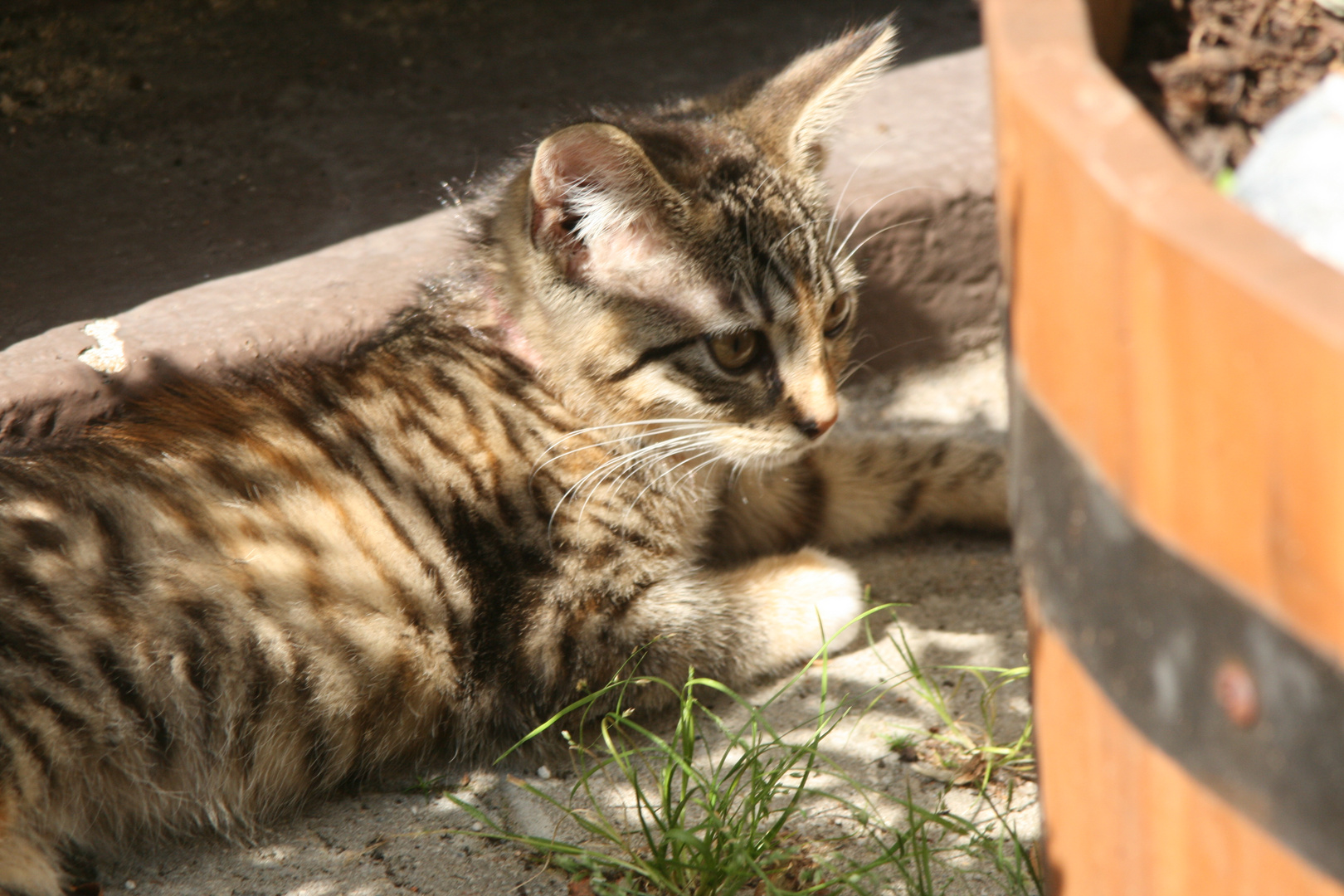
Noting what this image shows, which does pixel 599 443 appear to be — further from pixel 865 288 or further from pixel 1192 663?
pixel 1192 663

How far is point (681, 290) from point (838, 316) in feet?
1.39

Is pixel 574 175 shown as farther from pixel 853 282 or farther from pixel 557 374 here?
pixel 853 282

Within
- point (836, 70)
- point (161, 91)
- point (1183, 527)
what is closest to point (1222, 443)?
point (1183, 527)

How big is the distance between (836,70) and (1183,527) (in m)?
1.89

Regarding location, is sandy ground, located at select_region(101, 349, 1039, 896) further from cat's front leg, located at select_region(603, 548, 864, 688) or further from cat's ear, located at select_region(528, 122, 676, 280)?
cat's ear, located at select_region(528, 122, 676, 280)

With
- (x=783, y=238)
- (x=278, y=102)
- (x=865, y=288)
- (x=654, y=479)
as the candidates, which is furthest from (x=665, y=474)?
(x=278, y=102)

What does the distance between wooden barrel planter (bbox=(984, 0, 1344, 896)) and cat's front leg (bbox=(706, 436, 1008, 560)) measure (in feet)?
5.82

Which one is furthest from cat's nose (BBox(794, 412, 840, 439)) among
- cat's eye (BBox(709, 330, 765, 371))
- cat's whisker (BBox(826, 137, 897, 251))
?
cat's whisker (BBox(826, 137, 897, 251))

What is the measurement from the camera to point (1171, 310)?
951mm

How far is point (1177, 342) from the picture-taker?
0.95 metres

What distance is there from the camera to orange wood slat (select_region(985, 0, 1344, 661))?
34.6 inches

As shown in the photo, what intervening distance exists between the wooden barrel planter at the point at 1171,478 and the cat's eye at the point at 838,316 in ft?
4.39

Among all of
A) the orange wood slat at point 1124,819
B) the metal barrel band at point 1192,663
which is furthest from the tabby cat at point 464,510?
the metal barrel band at point 1192,663

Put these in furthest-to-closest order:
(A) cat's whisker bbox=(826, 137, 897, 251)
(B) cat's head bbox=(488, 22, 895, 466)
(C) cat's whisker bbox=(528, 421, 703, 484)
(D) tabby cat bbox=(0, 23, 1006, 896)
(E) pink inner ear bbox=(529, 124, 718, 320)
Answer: (A) cat's whisker bbox=(826, 137, 897, 251), (C) cat's whisker bbox=(528, 421, 703, 484), (B) cat's head bbox=(488, 22, 895, 466), (E) pink inner ear bbox=(529, 124, 718, 320), (D) tabby cat bbox=(0, 23, 1006, 896)
